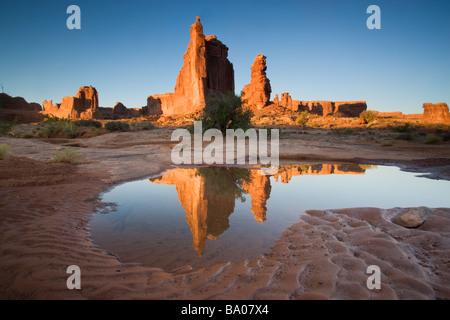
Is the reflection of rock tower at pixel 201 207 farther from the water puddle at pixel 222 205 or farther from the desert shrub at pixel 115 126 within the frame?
the desert shrub at pixel 115 126

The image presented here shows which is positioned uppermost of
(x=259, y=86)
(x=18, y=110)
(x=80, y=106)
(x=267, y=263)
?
(x=259, y=86)

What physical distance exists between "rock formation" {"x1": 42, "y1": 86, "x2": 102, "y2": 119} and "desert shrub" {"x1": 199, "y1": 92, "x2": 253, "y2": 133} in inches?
2989

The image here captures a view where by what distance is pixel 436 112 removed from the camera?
43938mm

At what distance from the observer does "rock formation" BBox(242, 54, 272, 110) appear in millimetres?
61750

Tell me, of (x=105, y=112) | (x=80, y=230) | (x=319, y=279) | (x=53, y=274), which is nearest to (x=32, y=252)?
(x=53, y=274)

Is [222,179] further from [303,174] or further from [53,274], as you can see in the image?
[53,274]

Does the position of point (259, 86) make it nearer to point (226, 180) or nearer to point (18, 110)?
point (18, 110)

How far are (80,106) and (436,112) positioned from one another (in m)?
108

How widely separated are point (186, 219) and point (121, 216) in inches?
48.7

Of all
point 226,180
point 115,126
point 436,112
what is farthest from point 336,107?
point 226,180

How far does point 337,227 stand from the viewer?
3.33 metres

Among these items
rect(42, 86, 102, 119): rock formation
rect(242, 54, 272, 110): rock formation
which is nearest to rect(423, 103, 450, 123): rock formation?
rect(242, 54, 272, 110): rock formation

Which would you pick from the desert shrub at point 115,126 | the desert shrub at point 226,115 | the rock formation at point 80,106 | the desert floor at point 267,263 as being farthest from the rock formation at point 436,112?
the rock formation at point 80,106

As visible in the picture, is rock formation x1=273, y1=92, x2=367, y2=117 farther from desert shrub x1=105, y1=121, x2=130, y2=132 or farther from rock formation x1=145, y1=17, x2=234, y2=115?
desert shrub x1=105, y1=121, x2=130, y2=132
